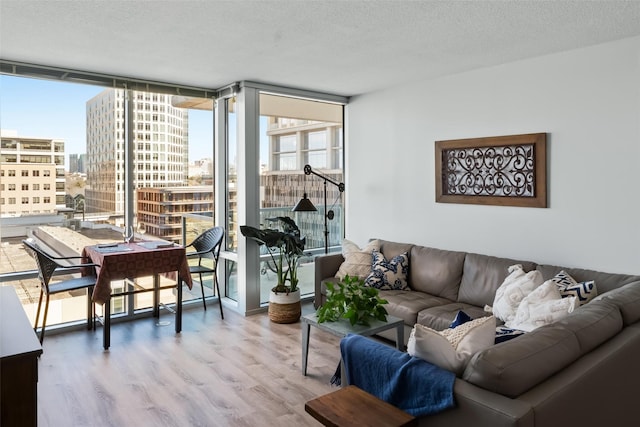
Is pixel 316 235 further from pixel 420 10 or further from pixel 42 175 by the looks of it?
pixel 420 10

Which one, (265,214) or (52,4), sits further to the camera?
(265,214)

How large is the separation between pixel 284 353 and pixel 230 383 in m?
0.65

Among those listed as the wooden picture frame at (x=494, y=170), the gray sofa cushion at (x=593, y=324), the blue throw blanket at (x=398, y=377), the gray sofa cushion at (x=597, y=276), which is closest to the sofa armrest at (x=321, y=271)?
the wooden picture frame at (x=494, y=170)

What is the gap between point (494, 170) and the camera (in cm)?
417

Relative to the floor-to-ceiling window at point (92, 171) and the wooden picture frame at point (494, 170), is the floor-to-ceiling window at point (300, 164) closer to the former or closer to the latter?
the floor-to-ceiling window at point (92, 171)

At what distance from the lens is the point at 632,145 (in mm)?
3381

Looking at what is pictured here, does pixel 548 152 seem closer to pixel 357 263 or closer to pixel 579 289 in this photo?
pixel 579 289

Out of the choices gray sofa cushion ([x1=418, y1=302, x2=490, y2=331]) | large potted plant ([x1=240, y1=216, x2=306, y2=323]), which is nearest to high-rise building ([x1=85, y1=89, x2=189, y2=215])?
large potted plant ([x1=240, y1=216, x2=306, y2=323])

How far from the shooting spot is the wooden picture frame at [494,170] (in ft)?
12.8

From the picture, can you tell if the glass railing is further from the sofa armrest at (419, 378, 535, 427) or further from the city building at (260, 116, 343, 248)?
the sofa armrest at (419, 378, 535, 427)

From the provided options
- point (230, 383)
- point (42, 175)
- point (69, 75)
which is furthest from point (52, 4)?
point (230, 383)

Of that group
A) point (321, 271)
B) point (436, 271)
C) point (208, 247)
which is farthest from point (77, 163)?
point (436, 271)

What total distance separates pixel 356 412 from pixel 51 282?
365cm

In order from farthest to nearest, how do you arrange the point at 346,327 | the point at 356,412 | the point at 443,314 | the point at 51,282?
the point at 51,282, the point at 443,314, the point at 346,327, the point at 356,412
